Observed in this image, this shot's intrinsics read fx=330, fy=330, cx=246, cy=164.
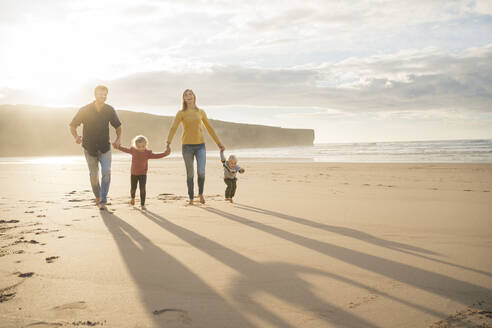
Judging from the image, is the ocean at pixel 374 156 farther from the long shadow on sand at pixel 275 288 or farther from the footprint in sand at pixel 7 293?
the footprint in sand at pixel 7 293

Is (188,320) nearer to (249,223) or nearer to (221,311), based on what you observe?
(221,311)

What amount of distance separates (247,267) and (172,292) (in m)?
0.68

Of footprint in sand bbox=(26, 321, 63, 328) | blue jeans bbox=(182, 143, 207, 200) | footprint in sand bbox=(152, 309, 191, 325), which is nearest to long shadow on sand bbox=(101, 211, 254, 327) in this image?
footprint in sand bbox=(152, 309, 191, 325)

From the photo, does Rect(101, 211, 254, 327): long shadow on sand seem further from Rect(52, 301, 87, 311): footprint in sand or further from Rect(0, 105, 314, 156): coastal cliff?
Rect(0, 105, 314, 156): coastal cliff

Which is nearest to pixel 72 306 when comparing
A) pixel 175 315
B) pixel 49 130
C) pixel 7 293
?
pixel 7 293

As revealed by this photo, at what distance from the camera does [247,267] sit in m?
2.62

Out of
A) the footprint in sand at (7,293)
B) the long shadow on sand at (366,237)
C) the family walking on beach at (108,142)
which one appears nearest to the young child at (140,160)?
the family walking on beach at (108,142)

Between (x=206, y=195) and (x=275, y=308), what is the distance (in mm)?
5465

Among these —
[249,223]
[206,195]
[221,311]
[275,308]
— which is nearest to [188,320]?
[221,311]

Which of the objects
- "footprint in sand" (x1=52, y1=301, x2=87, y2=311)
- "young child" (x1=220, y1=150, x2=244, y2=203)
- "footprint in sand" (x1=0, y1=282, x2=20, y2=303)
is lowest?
"footprint in sand" (x1=0, y1=282, x2=20, y2=303)

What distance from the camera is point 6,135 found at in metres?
58.9

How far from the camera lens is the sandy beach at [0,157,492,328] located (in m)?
1.86

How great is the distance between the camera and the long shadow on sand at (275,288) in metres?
1.82

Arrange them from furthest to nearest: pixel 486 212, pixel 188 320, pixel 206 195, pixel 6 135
A: pixel 6 135 → pixel 206 195 → pixel 486 212 → pixel 188 320
